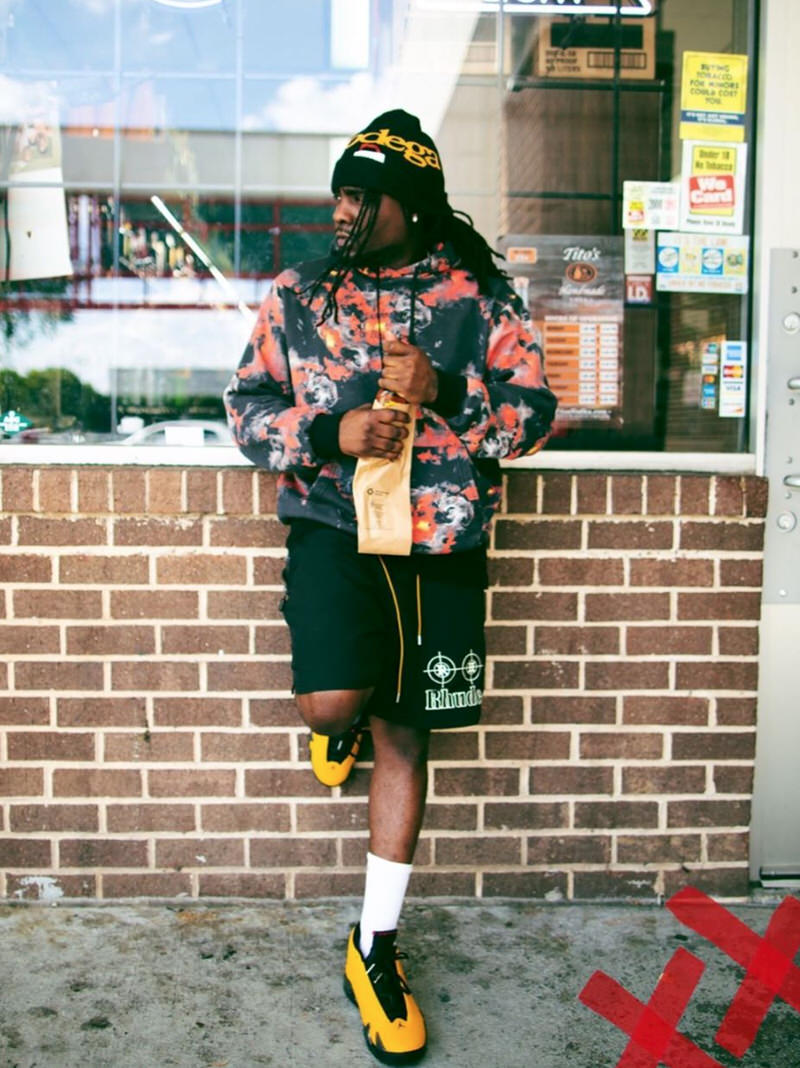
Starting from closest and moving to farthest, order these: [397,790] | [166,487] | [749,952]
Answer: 1. [397,790]
2. [749,952]
3. [166,487]

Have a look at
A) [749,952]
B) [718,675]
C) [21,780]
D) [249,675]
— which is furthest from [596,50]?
[21,780]

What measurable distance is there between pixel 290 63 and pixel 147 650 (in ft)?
5.63

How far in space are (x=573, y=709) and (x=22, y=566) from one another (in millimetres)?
1581

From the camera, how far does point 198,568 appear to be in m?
3.01

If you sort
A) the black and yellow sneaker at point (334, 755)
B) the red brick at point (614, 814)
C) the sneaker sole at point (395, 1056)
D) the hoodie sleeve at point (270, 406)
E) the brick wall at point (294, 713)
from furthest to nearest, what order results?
the red brick at point (614, 814), the brick wall at point (294, 713), the black and yellow sneaker at point (334, 755), the hoodie sleeve at point (270, 406), the sneaker sole at point (395, 1056)

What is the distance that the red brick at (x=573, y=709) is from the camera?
309 centimetres

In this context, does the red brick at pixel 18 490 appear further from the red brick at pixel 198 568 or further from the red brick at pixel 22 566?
the red brick at pixel 198 568

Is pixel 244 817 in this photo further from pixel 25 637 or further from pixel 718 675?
pixel 718 675

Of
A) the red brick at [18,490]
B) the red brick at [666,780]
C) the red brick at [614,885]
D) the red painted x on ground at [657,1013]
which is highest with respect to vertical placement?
the red brick at [18,490]

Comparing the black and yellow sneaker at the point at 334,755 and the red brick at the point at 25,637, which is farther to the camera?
the red brick at the point at 25,637

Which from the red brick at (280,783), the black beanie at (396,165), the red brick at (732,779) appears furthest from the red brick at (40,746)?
the red brick at (732,779)

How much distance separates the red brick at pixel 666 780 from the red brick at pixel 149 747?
124 cm

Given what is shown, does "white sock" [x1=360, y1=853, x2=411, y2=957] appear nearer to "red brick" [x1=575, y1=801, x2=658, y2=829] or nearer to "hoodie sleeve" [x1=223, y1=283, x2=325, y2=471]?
"red brick" [x1=575, y1=801, x2=658, y2=829]

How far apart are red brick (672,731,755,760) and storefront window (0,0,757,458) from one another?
83 centimetres
